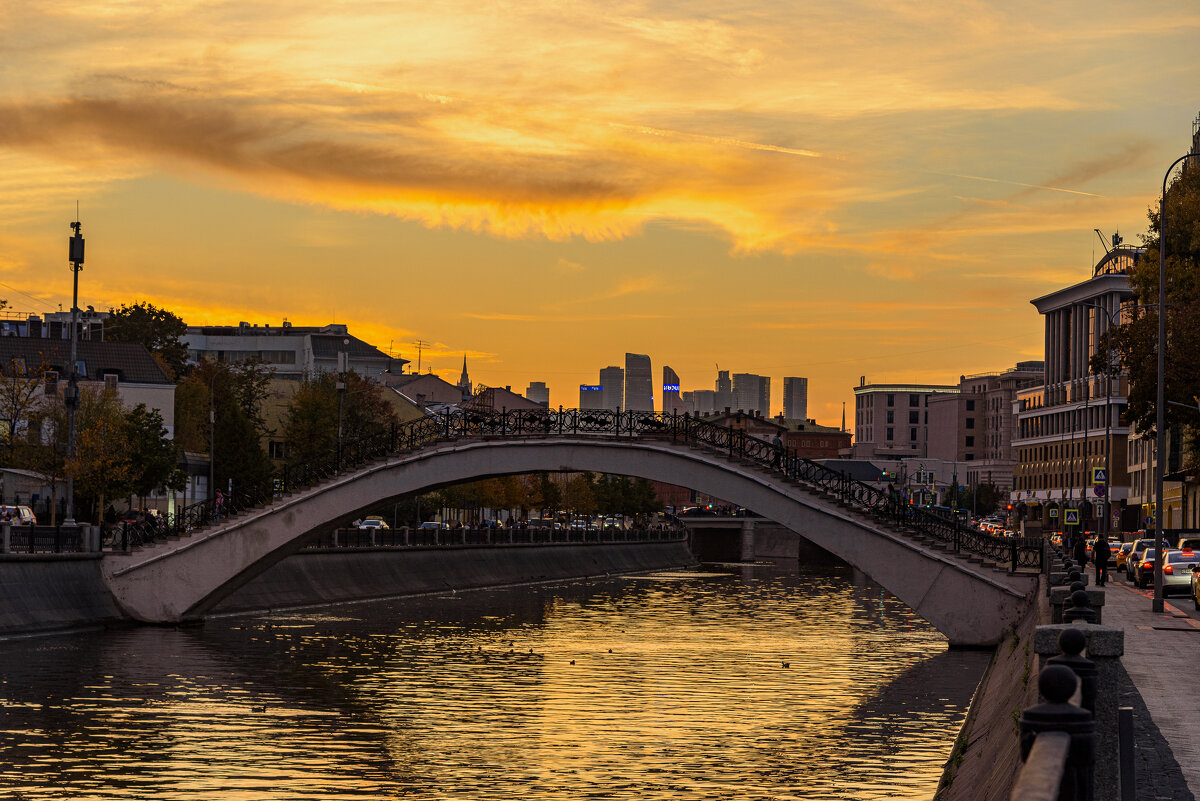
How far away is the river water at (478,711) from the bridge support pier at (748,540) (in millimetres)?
113960

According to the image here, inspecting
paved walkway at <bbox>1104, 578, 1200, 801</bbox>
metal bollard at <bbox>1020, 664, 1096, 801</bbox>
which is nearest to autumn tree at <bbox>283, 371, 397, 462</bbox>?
paved walkway at <bbox>1104, 578, 1200, 801</bbox>

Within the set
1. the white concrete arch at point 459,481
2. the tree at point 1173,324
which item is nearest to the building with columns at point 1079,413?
the tree at point 1173,324

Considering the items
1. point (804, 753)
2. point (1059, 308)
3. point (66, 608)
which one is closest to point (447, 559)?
point (66, 608)

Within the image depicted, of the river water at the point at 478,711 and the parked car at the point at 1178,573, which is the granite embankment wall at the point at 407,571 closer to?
the river water at the point at 478,711

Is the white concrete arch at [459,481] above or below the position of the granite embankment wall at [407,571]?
above

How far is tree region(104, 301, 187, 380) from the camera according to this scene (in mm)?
146875

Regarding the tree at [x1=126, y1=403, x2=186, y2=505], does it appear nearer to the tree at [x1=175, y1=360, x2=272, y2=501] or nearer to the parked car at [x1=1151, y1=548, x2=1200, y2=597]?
the tree at [x1=175, y1=360, x2=272, y2=501]

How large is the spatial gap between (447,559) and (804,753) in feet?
192

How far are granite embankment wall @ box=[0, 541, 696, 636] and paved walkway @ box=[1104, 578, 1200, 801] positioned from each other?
2870 centimetres

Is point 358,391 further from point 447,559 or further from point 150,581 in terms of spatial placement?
point 150,581

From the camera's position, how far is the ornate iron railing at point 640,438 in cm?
5000

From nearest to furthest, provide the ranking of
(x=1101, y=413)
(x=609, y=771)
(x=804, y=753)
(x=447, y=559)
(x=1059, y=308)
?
(x=609, y=771), (x=804, y=753), (x=447, y=559), (x=1101, y=413), (x=1059, y=308)

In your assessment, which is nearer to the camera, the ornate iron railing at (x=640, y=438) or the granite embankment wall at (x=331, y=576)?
the granite embankment wall at (x=331, y=576)

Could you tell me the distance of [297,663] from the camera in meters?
42.7
